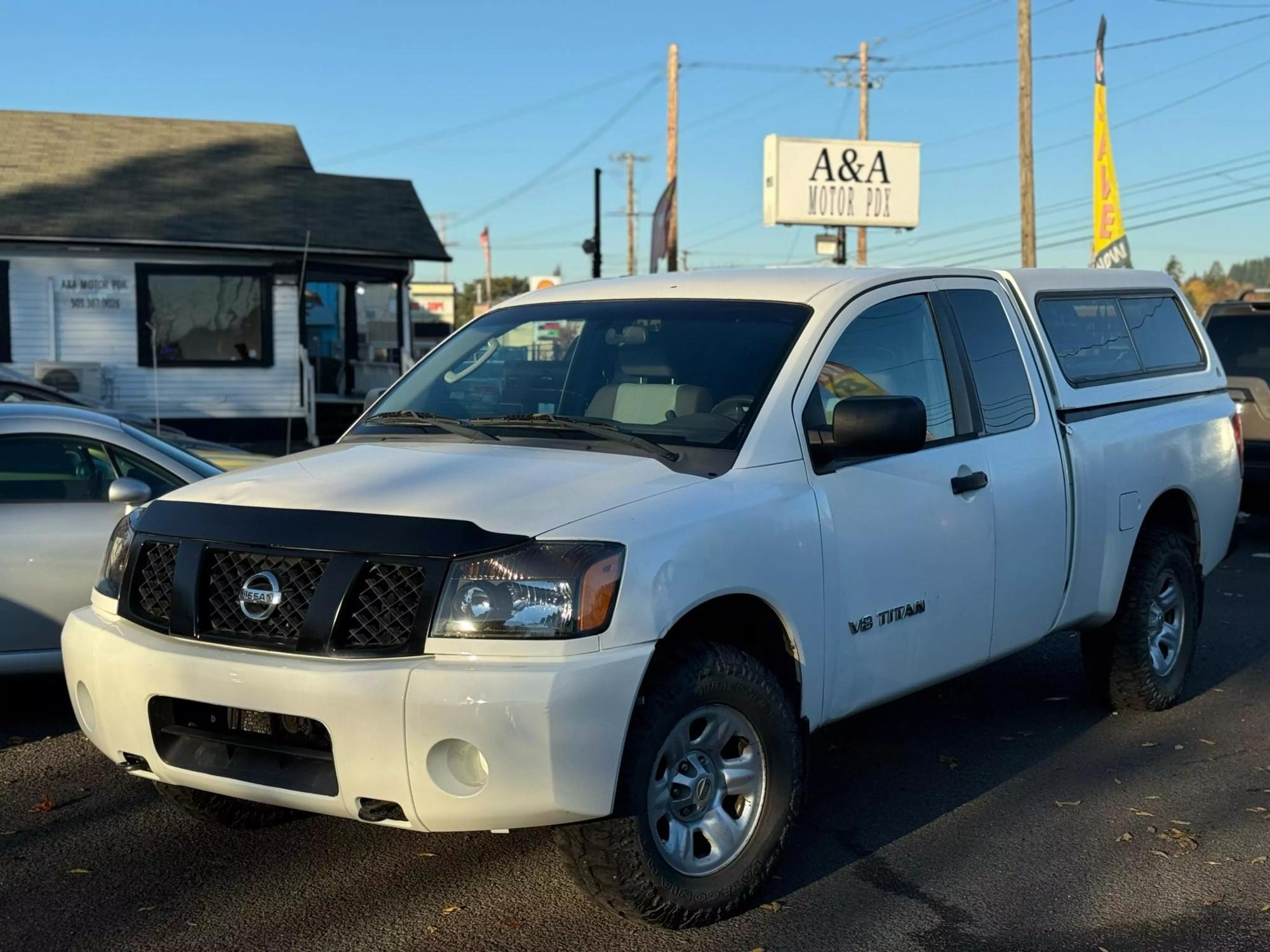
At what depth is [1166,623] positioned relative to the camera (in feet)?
21.0

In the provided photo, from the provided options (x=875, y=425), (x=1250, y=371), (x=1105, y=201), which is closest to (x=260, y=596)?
(x=875, y=425)

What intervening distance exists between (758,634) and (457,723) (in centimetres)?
116

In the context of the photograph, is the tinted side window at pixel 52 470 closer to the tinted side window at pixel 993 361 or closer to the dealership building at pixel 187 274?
the tinted side window at pixel 993 361

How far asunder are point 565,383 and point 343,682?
6.02ft

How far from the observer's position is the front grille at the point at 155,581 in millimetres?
3920

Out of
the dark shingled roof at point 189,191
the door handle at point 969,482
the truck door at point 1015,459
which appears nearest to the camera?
the door handle at point 969,482

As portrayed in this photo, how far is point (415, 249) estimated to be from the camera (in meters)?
21.1

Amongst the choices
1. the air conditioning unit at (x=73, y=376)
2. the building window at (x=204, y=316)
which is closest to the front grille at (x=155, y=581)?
the air conditioning unit at (x=73, y=376)

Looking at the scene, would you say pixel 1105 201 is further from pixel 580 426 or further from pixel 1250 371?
pixel 580 426

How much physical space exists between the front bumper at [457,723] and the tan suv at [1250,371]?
941 centimetres

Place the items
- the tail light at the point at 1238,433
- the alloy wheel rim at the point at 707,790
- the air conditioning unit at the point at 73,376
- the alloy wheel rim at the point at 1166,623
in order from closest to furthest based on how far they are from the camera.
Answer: the alloy wheel rim at the point at 707,790, the alloy wheel rim at the point at 1166,623, the tail light at the point at 1238,433, the air conditioning unit at the point at 73,376

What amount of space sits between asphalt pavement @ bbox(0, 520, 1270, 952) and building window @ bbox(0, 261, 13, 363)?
15.3 m

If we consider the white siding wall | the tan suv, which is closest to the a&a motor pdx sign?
the white siding wall

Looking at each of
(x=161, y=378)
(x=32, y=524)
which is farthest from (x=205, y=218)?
(x=32, y=524)
